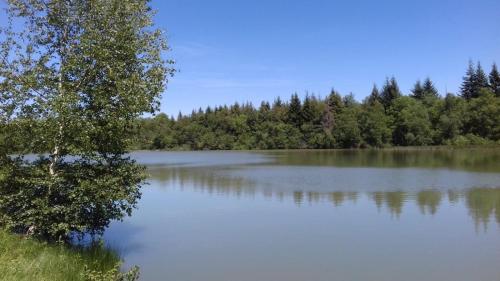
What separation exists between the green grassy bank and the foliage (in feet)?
2.58

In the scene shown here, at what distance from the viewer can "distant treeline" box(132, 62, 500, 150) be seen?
316ft

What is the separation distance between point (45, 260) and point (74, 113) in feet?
13.0

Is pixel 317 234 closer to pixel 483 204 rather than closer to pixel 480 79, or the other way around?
pixel 483 204

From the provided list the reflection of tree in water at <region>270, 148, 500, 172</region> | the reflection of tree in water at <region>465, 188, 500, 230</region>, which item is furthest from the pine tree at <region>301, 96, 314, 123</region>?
the reflection of tree in water at <region>465, 188, 500, 230</region>

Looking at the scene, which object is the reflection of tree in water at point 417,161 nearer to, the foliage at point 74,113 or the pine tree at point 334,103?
the pine tree at point 334,103

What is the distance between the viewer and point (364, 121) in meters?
108

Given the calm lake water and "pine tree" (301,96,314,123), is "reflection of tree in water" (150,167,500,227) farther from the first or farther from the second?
"pine tree" (301,96,314,123)

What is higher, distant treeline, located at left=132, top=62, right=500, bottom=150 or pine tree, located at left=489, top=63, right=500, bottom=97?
pine tree, located at left=489, top=63, right=500, bottom=97

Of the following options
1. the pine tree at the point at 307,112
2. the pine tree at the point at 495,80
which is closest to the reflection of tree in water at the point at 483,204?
the pine tree at the point at 495,80

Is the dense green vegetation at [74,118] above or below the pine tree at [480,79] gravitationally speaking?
below

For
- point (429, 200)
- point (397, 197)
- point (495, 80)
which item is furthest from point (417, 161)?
point (495, 80)

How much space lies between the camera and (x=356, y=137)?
108 meters

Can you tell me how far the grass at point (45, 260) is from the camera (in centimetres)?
896

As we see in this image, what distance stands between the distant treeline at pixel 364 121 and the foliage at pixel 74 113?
299 feet
